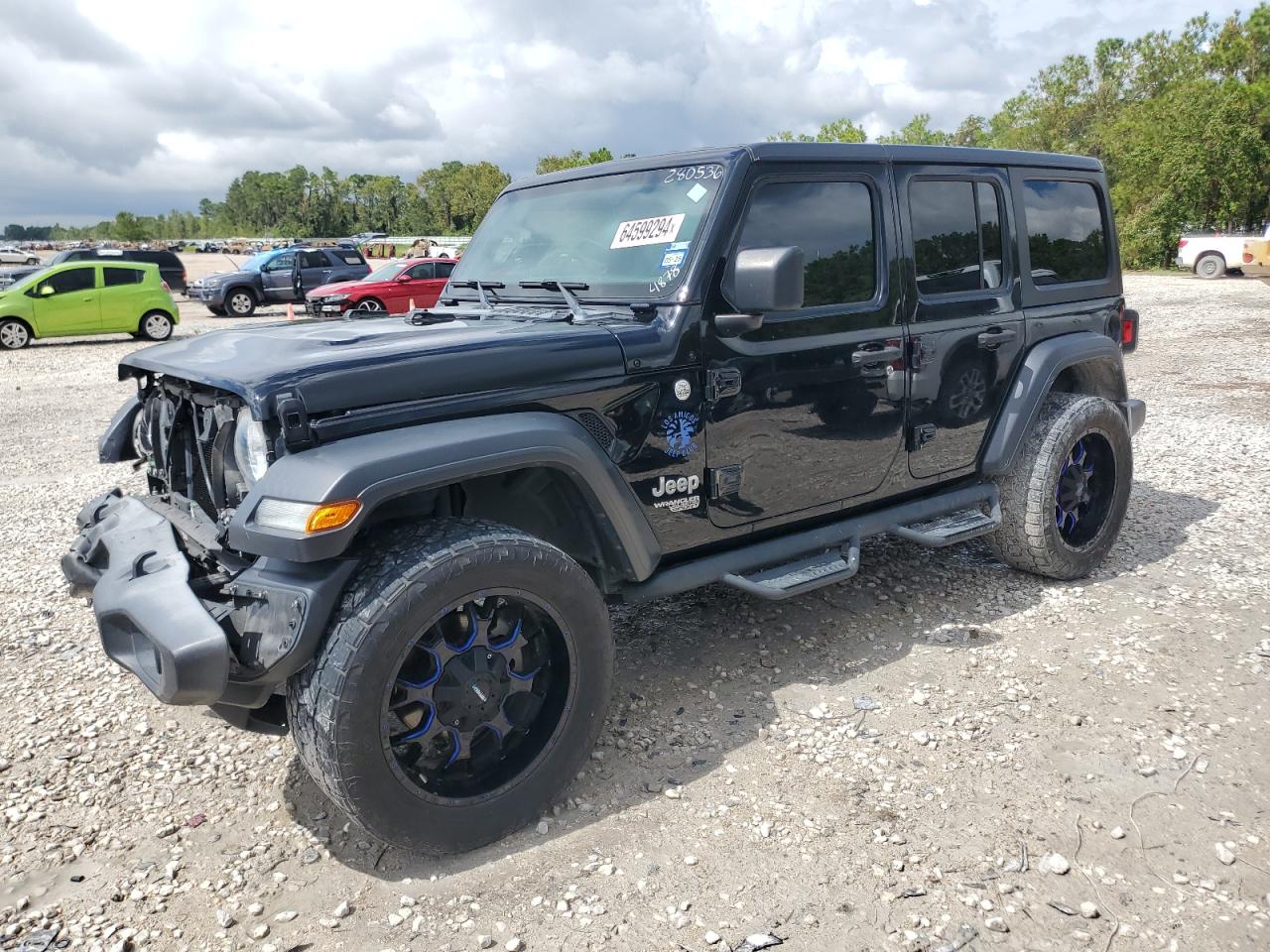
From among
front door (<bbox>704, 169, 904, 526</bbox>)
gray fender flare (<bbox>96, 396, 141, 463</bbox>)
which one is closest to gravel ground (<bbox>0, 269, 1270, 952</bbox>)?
front door (<bbox>704, 169, 904, 526</bbox>)

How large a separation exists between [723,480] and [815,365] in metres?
0.61

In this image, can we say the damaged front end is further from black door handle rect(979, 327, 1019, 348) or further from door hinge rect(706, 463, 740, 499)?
black door handle rect(979, 327, 1019, 348)

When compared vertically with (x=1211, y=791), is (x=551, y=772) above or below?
above

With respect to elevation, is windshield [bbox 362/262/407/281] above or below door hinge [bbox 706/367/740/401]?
above

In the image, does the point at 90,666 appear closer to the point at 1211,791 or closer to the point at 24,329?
the point at 1211,791

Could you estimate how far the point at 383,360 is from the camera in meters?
2.76

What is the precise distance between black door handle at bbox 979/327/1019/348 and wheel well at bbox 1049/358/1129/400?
65 centimetres

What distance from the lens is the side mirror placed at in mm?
3150

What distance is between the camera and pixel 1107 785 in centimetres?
313

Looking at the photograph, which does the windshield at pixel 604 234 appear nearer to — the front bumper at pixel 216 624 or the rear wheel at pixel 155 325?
the front bumper at pixel 216 624

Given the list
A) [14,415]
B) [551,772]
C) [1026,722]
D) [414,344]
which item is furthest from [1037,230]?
[14,415]

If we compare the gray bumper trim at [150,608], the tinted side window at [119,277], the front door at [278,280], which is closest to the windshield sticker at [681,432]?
the gray bumper trim at [150,608]

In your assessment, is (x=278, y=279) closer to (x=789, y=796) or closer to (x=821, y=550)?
(x=821, y=550)

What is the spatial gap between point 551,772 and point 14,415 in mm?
9932
